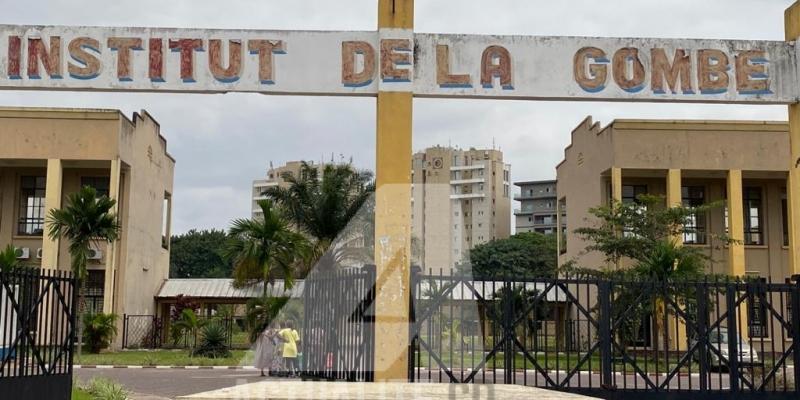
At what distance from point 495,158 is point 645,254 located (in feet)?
337

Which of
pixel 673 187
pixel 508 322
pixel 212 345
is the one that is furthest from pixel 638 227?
pixel 508 322

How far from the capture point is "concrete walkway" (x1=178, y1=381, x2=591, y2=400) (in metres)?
6.61

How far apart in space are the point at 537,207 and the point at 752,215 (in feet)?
313

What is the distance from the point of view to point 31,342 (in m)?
10.6

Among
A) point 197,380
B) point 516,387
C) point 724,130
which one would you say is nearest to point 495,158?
point 724,130

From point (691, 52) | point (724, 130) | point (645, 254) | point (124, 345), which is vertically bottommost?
point (124, 345)

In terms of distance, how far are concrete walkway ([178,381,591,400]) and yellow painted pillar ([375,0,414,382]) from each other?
3.93 meters

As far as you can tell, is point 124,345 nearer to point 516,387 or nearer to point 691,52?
point 691,52

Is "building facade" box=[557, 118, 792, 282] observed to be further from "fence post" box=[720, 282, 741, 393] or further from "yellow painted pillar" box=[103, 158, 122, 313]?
"fence post" box=[720, 282, 741, 393]


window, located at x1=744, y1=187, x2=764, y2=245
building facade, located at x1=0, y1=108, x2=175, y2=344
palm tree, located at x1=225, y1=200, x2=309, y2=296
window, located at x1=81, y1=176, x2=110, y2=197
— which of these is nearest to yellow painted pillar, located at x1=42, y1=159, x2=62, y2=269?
building facade, located at x1=0, y1=108, x2=175, y2=344

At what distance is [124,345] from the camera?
34188 millimetres

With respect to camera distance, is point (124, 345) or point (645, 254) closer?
point (645, 254)

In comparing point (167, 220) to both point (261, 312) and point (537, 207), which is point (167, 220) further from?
point (537, 207)

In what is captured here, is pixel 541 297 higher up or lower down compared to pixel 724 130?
lower down
